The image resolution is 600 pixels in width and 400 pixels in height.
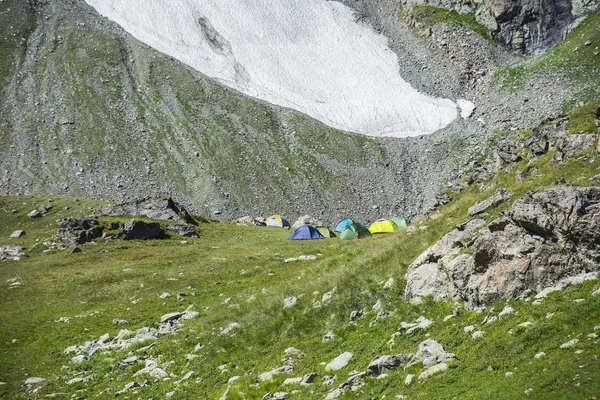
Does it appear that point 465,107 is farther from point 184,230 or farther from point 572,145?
point 572,145

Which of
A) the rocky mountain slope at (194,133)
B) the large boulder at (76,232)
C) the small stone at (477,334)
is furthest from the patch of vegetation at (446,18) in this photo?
the small stone at (477,334)

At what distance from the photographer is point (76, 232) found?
172ft

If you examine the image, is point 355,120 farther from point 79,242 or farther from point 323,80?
point 79,242

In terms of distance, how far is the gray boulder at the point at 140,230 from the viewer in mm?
55625

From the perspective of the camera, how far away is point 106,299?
117 feet

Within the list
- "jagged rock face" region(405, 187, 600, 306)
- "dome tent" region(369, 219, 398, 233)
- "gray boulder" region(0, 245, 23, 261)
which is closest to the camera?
"jagged rock face" region(405, 187, 600, 306)

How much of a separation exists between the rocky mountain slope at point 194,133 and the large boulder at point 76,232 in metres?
32.5

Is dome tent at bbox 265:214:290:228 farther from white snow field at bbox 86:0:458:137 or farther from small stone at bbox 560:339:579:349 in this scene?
small stone at bbox 560:339:579:349

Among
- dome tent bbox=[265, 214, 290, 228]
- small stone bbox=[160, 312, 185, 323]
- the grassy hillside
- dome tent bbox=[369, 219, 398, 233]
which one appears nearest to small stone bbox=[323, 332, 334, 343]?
the grassy hillside

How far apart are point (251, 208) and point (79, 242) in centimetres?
3946

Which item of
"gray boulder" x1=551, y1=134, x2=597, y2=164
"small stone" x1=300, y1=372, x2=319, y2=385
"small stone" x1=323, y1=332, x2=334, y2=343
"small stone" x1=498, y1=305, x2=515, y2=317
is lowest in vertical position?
"small stone" x1=323, y1=332, x2=334, y2=343

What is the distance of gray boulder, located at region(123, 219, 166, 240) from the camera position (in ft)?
182

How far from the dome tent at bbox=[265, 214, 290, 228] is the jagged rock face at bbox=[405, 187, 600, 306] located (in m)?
63.1

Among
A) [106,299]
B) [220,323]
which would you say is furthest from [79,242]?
[220,323]
